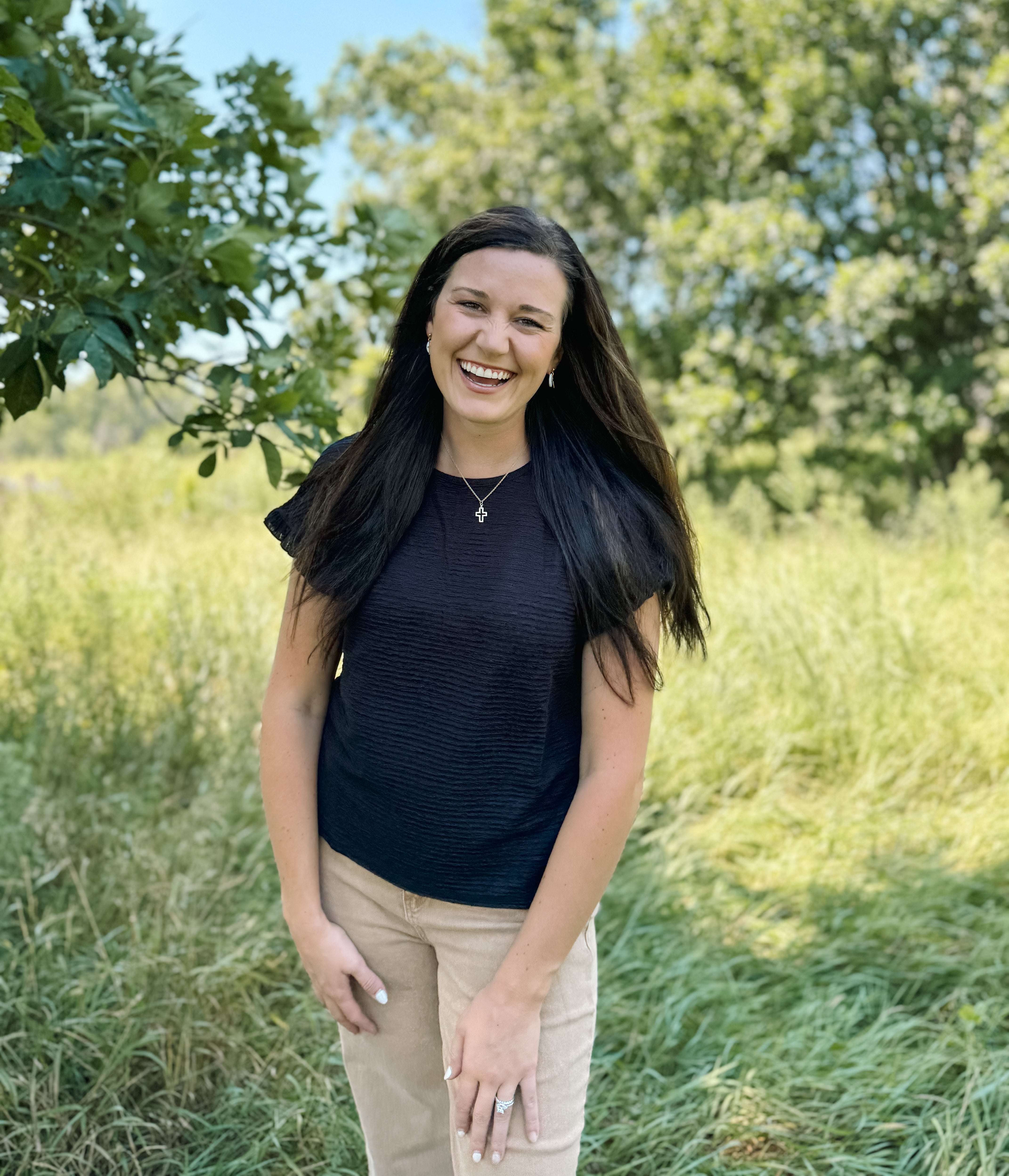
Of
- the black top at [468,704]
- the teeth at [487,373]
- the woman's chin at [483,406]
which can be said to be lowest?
the black top at [468,704]

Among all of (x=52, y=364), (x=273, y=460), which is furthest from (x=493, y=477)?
(x=52, y=364)

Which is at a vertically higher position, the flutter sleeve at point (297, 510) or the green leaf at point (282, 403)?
the green leaf at point (282, 403)

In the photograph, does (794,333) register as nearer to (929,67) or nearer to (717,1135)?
(929,67)

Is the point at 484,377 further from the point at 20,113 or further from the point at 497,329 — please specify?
the point at 20,113

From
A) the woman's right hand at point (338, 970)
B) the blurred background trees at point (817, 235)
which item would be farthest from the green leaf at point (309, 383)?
the blurred background trees at point (817, 235)

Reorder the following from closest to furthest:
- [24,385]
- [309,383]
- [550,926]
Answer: [550,926] → [24,385] → [309,383]

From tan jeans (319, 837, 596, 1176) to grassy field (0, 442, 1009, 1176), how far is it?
2.44 ft

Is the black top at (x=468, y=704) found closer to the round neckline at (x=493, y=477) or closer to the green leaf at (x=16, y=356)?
the round neckline at (x=493, y=477)

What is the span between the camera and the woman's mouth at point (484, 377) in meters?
1.52

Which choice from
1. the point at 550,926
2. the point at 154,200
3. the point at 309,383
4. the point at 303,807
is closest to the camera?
the point at 550,926

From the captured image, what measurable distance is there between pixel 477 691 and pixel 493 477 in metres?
0.34

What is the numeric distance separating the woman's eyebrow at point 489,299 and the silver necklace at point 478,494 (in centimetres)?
24

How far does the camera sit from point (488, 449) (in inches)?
62.3

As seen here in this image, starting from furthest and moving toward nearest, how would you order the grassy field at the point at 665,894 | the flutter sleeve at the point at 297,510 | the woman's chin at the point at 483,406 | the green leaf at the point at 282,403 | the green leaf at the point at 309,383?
the grassy field at the point at 665,894 → the green leaf at the point at 309,383 → the green leaf at the point at 282,403 → the flutter sleeve at the point at 297,510 → the woman's chin at the point at 483,406
